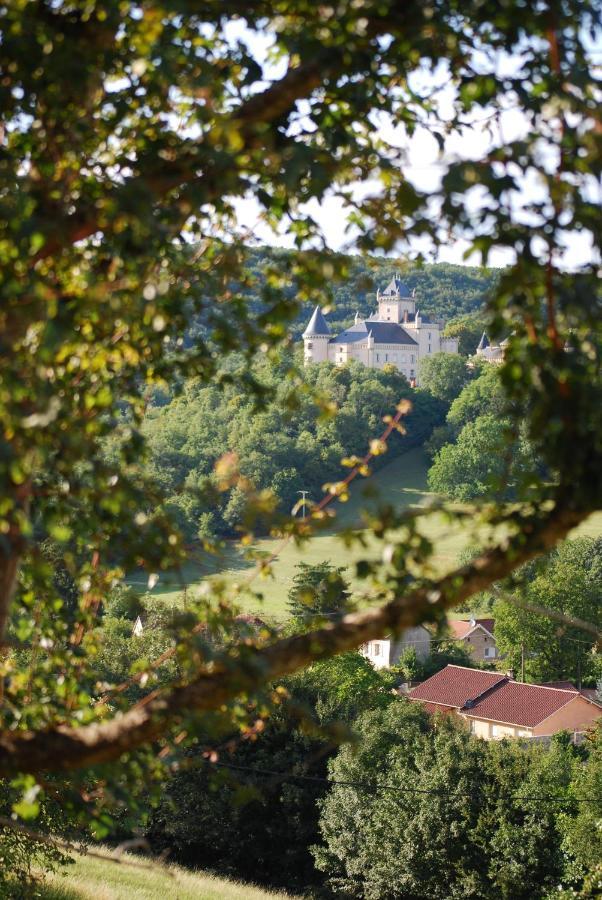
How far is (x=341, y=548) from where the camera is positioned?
1780cm

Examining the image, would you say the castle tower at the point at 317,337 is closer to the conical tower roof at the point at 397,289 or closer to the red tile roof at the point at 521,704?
the conical tower roof at the point at 397,289

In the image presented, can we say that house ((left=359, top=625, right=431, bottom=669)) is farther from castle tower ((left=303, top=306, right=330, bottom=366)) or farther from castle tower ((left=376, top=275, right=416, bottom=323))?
castle tower ((left=376, top=275, right=416, bottom=323))

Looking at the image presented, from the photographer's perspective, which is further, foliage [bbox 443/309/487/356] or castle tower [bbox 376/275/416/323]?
castle tower [bbox 376/275/416/323]

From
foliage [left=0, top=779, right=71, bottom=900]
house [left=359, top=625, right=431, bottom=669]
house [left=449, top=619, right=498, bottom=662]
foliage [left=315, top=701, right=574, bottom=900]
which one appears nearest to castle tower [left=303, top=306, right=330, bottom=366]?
house [left=449, top=619, right=498, bottom=662]

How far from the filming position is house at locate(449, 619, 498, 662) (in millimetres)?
46719

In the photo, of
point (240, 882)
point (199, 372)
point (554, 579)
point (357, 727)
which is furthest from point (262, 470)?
point (199, 372)

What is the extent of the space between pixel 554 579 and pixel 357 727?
732 inches

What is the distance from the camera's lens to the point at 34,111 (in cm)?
308

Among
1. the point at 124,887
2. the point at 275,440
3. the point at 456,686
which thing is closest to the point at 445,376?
the point at 275,440

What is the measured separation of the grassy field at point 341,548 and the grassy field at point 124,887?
3.17m

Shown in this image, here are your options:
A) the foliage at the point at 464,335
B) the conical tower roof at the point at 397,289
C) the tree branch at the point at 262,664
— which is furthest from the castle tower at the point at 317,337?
the tree branch at the point at 262,664

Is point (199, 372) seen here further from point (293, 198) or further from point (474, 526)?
point (474, 526)

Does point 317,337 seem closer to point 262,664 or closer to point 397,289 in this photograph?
point 397,289

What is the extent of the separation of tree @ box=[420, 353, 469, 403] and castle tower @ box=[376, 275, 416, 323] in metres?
27.6
